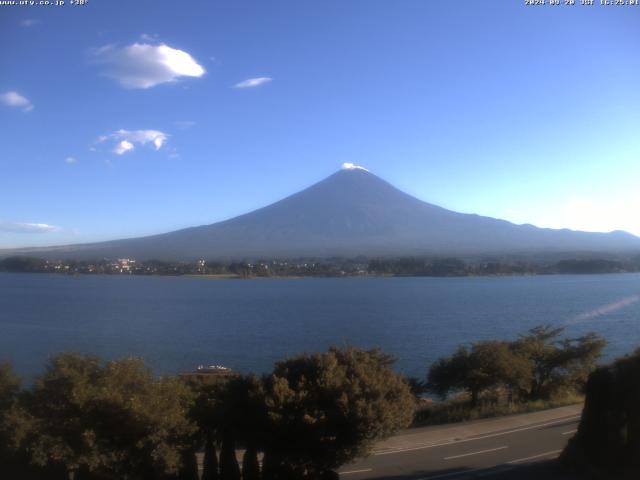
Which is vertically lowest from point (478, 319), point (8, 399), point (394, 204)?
point (478, 319)

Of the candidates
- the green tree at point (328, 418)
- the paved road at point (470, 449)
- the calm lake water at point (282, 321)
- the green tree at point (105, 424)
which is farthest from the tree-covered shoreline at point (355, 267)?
the green tree at point (105, 424)

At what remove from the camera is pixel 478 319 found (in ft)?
108

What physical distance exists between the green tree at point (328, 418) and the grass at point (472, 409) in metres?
5.13

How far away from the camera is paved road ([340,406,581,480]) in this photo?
789 centimetres

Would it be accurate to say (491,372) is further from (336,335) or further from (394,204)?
(394,204)

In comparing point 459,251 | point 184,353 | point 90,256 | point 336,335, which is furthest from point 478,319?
point 90,256

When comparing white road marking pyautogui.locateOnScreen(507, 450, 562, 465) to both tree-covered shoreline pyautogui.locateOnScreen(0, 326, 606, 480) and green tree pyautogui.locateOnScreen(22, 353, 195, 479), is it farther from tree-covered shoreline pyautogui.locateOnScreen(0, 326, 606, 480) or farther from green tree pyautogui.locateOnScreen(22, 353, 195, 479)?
green tree pyautogui.locateOnScreen(22, 353, 195, 479)

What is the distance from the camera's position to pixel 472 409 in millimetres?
12445

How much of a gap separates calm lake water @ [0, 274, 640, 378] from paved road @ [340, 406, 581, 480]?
8.30 meters

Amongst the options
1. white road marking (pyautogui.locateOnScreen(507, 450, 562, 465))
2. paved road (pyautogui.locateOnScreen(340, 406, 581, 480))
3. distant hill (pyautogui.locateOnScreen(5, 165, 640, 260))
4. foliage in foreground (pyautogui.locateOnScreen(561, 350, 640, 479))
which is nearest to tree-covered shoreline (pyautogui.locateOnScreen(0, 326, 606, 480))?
paved road (pyautogui.locateOnScreen(340, 406, 581, 480))

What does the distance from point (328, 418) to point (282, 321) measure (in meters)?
25.5

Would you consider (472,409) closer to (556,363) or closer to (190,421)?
(556,363)

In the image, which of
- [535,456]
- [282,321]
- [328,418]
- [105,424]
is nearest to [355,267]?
[282,321]

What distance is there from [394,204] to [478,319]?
68.4m
